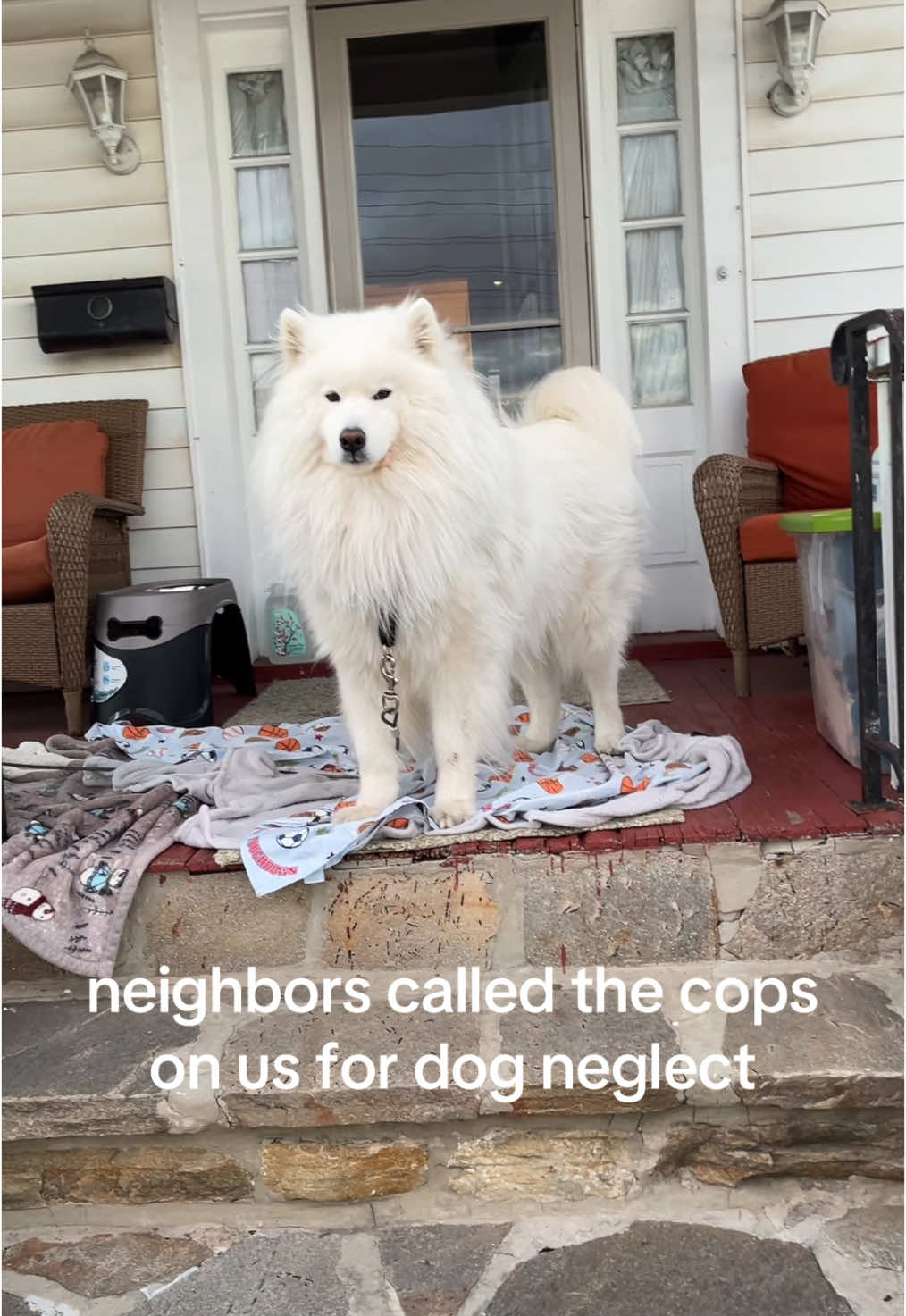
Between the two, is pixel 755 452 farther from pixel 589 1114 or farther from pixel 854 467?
pixel 589 1114

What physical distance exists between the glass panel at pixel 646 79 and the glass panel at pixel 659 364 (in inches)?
31.4

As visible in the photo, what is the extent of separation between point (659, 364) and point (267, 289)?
1617 mm

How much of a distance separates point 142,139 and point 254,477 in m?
2.76

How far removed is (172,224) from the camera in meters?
4.11

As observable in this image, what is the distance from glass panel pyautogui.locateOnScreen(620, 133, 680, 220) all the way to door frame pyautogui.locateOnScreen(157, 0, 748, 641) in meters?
0.13

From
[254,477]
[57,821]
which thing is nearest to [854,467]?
[254,477]

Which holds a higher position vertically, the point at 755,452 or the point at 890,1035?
the point at 755,452

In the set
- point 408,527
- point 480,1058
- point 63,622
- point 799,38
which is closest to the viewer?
point 480,1058

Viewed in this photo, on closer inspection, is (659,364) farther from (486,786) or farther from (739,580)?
(486,786)

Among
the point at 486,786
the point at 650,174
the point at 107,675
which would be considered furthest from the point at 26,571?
the point at 650,174

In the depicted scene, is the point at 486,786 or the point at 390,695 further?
the point at 486,786

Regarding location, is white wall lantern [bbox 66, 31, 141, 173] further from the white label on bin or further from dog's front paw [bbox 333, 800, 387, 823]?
dog's front paw [bbox 333, 800, 387, 823]

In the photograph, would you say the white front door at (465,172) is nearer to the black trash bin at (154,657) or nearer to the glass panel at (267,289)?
the glass panel at (267,289)

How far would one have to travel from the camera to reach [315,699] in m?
3.62
